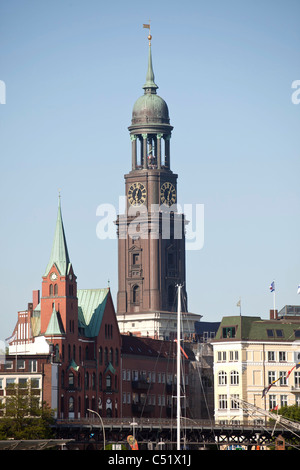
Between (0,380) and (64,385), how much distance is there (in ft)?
36.6

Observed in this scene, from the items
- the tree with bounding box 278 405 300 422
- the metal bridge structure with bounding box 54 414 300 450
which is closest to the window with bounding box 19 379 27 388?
the metal bridge structure with bounding box 54 414 300 450

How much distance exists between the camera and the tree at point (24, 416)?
16862 cm

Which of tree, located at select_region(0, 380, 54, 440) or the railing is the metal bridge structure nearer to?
the railing

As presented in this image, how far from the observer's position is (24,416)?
6850 inches

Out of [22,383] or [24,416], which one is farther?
[22,383]

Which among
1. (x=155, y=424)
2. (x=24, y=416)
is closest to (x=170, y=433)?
(x=155, y=424)

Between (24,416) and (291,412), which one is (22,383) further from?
(291,412)

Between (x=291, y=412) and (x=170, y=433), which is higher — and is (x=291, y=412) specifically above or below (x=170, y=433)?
above

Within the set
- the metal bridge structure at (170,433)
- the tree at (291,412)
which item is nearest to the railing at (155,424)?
the metal bridge structure at (170,433)

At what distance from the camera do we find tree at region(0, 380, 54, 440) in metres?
169
